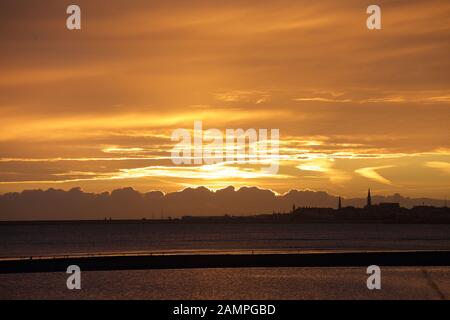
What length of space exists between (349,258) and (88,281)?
76.6ft

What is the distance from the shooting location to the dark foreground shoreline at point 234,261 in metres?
67.9

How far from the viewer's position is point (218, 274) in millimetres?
68562

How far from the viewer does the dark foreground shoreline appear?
67.9 meters

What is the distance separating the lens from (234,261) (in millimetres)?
69125
